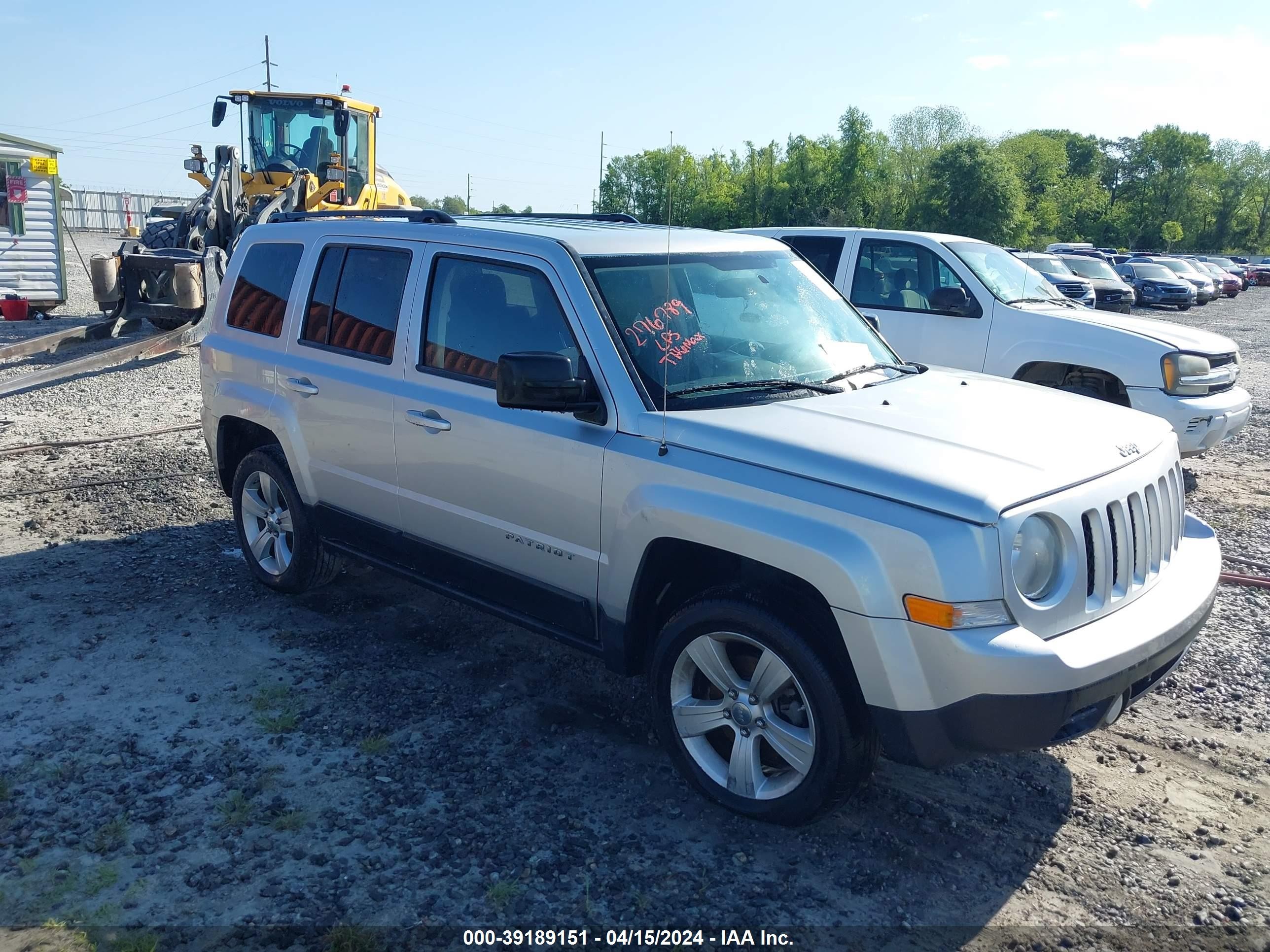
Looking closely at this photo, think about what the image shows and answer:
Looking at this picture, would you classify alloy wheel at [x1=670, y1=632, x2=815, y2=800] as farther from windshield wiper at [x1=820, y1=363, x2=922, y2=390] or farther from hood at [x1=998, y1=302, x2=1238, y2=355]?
hood at [x1=998, y1=302, x2=1238, y2=355]

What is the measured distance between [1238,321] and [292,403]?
29951 mm

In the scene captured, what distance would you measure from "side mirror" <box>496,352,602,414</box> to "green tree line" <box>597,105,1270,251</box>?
22167 mm

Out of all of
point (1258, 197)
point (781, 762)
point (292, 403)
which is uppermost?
point (1258, 197)

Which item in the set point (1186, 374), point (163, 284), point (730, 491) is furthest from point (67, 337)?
point (1186, 374)

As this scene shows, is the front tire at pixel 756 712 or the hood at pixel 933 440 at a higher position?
the hood at pixel 933 440

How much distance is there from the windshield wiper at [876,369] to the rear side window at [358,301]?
202cm

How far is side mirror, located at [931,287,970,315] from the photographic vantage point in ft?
27.3

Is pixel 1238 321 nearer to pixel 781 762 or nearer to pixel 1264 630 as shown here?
pixel 1264 630

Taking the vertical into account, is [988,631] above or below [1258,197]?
below

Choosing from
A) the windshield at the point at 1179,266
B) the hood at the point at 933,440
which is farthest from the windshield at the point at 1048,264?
the windshield at the point at 1179,266

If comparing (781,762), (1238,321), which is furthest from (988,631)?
(1238,321)

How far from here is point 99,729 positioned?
417 cm

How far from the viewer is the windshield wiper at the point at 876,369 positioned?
4.24 metres

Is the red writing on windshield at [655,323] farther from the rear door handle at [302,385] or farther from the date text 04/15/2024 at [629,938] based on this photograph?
the date text 04/15/2024 at [629,938]
